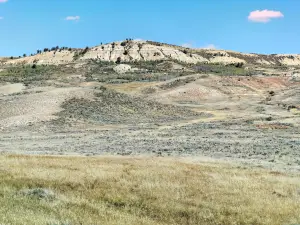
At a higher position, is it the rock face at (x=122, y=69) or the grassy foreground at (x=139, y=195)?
the rock face at (x=122, y=69)

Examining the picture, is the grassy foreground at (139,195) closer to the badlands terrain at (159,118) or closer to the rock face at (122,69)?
the badlands terrain at (159,118)

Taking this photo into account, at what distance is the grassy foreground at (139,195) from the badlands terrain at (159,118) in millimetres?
9363

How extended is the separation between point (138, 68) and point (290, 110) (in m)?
89.0

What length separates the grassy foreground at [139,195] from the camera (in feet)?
43.9

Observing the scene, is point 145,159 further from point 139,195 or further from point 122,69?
point 122,69

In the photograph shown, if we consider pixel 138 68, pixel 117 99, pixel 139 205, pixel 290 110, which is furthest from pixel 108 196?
pixel 138 68

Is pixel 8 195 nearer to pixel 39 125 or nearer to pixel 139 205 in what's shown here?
pixel 139 205

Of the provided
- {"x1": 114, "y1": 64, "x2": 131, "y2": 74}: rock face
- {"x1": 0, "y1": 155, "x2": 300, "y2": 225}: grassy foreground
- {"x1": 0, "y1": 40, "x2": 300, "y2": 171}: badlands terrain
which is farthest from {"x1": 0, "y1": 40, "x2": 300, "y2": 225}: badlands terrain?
{"x1": 114, "y1": 64, "x2": 131, "y2": 74}: rock face

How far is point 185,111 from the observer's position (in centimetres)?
8069

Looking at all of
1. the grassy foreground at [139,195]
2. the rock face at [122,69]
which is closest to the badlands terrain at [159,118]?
the grassy foreground at [139,195]

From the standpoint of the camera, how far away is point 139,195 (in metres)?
17.2

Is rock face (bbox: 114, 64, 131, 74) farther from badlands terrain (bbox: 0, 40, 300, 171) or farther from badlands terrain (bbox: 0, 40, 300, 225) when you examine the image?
badlands terrain (bbox: 0, 40, 300, 225)

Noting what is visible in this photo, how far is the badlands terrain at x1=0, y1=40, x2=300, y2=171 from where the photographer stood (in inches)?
1502

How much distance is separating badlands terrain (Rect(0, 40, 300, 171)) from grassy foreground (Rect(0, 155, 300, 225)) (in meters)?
9.36
